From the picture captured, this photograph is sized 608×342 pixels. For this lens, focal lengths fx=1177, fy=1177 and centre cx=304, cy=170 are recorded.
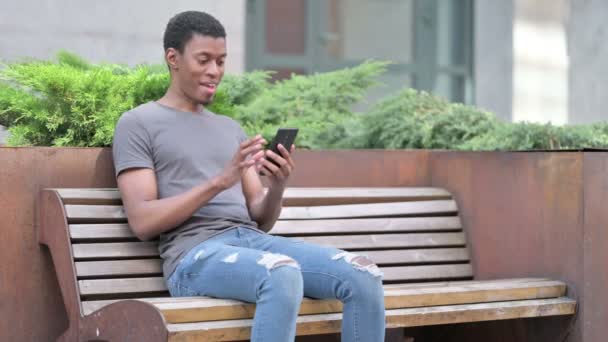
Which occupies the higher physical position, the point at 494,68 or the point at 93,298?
the point at 494,68

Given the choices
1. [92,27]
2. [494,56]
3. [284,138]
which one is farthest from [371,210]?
[494,56]

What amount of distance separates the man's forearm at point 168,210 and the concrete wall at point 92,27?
365cm

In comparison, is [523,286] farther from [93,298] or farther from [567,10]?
[567,10]

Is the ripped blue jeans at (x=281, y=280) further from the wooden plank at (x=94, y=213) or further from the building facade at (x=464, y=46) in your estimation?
the building facade at (x=464, y=46)

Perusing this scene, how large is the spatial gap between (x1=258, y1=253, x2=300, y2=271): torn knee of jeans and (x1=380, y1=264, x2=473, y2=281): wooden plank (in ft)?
3.48

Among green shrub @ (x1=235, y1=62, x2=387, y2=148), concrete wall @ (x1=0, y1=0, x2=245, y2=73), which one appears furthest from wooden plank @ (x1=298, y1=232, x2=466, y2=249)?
concrete wall @ (x1=0, y1=0, x2=245, y2=73)

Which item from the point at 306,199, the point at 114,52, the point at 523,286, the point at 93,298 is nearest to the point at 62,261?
the point at 93,298

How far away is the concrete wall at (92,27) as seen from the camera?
7.33 metres

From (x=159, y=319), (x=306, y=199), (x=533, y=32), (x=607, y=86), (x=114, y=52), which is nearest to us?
(x=159, y=319)

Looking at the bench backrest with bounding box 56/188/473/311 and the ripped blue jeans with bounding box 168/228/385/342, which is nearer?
the ripped blue jeans with bounding box 168/228/385/342

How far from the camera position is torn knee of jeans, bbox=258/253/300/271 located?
360 centimetres

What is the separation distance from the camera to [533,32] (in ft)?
36.4

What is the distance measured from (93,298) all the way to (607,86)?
23.5 feet

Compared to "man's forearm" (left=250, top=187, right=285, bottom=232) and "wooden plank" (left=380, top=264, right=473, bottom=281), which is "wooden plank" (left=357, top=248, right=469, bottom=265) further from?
"man's forearm" (left=250, top=187, right=285, bottom=232)
